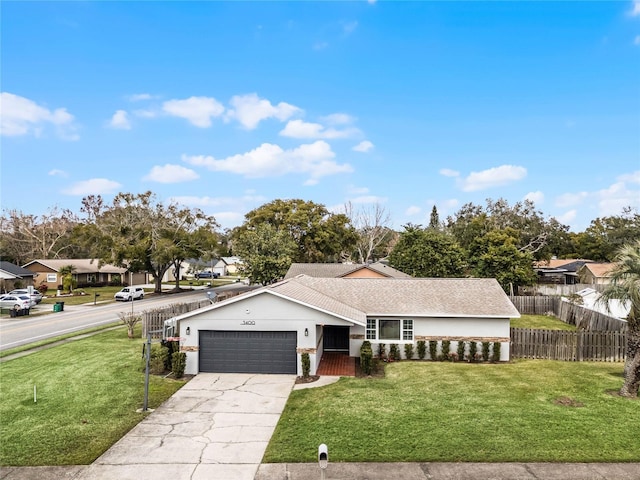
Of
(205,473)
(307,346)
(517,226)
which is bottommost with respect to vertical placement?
(205,473)

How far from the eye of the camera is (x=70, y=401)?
15531 mm

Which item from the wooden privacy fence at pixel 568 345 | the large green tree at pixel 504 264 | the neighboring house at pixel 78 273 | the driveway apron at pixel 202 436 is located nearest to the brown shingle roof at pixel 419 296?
the wooden privacy fence at pixel 568 345

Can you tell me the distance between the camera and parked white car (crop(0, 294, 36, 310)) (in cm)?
3747

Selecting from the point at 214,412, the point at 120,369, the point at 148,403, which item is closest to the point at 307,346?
the point at 214,412

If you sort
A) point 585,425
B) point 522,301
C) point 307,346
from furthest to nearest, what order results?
point 522,301 → point 307,346 → point 585,425

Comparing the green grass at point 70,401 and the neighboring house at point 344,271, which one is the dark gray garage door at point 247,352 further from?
the neighboring house at point 344,271

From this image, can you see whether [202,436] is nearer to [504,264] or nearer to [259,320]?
[259,320]

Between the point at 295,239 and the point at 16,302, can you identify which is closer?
the point at 16,302

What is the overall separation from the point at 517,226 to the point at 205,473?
73.0 m

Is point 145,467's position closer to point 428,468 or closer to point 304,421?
point 304,421

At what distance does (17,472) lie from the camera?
10.6m

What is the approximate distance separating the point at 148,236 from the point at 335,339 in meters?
38.1

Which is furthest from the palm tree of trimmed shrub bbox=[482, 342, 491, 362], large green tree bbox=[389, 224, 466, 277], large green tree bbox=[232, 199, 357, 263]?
large green tree bbox=[232, 199, 357, 263]

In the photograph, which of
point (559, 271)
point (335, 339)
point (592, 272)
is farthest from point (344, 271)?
point (559, 271)
